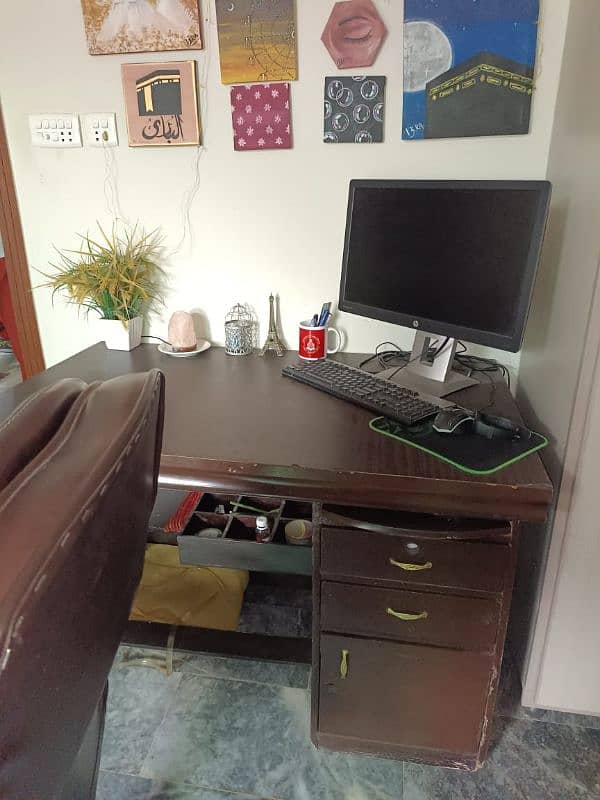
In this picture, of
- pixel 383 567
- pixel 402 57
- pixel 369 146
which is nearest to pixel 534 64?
pixel 402 57

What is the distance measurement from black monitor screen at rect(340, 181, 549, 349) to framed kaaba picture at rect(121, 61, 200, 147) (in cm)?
50

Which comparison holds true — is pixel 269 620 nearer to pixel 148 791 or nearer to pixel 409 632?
pixel 148 791

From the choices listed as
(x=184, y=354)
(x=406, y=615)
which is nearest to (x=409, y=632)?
(x=406, y=615)

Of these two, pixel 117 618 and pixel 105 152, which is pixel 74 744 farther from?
pixel 105 152

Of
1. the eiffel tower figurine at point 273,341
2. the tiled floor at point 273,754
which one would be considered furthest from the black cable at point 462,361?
the tiled floor at point 273,754

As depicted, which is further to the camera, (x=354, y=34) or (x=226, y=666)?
(x=226, y=666)

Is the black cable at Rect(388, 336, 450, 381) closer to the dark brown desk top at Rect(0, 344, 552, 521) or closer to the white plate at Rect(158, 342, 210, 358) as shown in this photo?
the dark brown desk top at Rect(0, 344, 552, 521)

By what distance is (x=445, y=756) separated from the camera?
1145 millimetres

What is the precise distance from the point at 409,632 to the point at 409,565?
0.51ft

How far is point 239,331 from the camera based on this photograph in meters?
1.57

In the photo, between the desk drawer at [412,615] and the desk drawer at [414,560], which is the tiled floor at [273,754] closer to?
the desk drawer at [412,615]

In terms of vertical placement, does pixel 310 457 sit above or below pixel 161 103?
below

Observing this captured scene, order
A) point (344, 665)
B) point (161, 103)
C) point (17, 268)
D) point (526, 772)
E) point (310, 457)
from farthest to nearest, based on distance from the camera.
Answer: point (17, 268) < point (161, 103) < point (526, 772) < point (344, 665) < point (310, 457)

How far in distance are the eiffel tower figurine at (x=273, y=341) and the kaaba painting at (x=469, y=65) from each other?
63 cm
